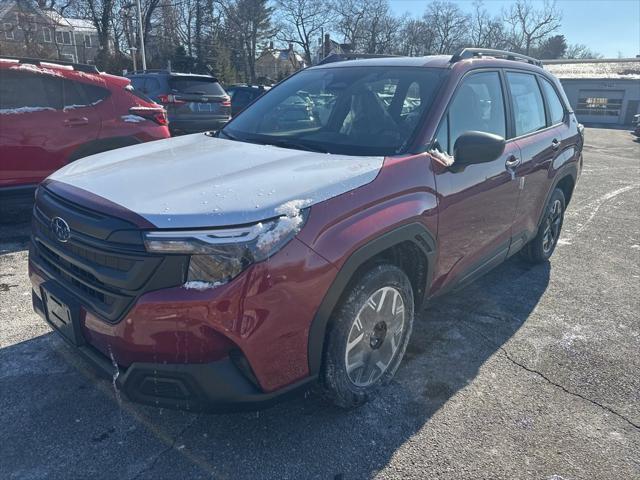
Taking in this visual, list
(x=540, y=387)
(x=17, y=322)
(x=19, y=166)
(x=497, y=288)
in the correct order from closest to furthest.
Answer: (x=540, y=387) < (x=17, y=322) < (x=497, y=288) < (x=19, y=166)

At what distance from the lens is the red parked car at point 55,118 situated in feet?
17.0

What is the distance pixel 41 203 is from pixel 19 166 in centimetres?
318

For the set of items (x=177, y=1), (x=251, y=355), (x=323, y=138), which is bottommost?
(x=251, y=355)

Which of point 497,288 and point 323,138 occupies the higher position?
point 323,138

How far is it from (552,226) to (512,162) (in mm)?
1767

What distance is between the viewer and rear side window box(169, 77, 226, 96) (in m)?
10.1

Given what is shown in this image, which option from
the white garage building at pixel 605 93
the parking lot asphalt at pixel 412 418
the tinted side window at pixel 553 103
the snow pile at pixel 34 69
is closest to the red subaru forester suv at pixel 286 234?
the parking lot asphalt at pixel 412 418

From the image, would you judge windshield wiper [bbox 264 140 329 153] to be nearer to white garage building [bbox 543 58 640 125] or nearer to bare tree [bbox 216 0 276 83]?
white garage building [bbox 543 58 640 125]

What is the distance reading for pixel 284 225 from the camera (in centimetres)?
207

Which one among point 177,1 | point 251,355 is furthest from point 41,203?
point 177,1

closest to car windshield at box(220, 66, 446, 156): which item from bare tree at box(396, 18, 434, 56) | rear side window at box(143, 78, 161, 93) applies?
rear side window at box(143, 78, 161, 93)

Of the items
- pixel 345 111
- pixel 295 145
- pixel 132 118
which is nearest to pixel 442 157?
pixel 345 111

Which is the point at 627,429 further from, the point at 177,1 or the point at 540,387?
the point at 177,1

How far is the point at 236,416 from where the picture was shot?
8.68ft
